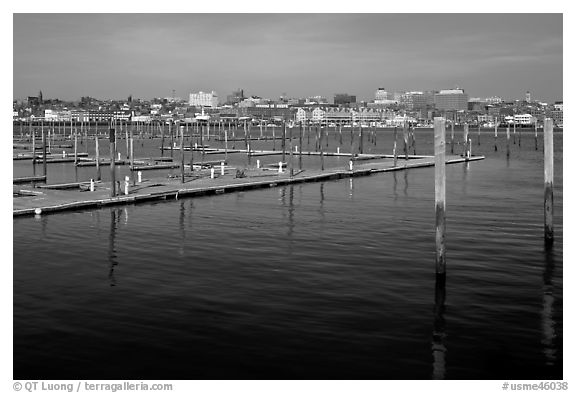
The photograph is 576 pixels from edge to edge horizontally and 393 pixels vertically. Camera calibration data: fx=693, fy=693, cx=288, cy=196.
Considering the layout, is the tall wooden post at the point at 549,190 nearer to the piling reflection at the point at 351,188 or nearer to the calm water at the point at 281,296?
the calm water at the point at 281,296

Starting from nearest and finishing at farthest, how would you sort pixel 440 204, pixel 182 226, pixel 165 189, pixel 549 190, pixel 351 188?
pixel 440 204
pixel 549 190
pixel 182 226
pixel 165 189
pixel 351 188

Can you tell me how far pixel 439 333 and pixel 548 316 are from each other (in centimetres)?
319

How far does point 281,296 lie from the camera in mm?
18312

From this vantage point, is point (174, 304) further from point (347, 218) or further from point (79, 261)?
point (347, 218)

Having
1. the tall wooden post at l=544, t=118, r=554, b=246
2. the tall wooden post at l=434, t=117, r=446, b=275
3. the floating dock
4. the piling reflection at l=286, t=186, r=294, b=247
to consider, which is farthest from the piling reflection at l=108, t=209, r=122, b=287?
the tall wooden post at l=544, t=118, r=554, b=246

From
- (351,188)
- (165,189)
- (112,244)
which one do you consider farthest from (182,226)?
(351,188)

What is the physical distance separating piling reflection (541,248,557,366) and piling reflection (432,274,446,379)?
81.1 inches

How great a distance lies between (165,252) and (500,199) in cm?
2317

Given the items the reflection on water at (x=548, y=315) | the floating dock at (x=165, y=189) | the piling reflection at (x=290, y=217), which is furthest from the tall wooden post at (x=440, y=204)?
the floating dock at (x=165, y=189)

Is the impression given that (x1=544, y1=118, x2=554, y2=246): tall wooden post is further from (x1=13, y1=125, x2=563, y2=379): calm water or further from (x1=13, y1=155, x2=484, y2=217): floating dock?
(x1=13, y1=155, x2=484, y2=217): floating dock

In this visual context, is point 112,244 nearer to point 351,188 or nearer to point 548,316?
point 548,316

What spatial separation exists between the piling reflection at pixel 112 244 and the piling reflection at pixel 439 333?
899 centimetres

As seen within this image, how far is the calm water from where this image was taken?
13.6 m

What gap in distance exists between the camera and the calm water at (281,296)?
13602 mm
